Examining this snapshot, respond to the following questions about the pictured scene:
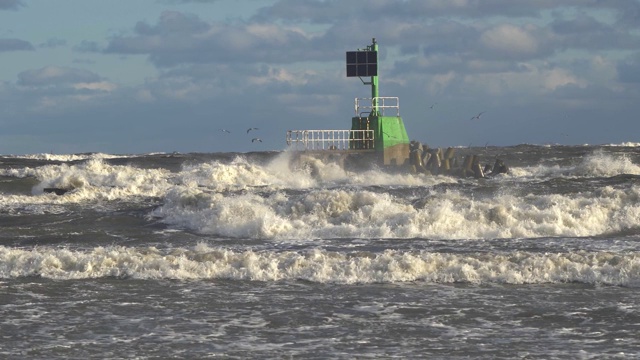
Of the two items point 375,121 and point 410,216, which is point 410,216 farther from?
point 375,121

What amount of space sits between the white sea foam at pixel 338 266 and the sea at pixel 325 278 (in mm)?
36

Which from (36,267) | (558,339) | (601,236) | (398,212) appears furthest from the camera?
(398,212)

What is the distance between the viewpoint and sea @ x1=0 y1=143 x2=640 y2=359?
1117cm

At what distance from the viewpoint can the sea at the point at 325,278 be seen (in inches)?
440

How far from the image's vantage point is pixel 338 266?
635 inches

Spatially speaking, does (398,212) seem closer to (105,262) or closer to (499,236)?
(499,236)

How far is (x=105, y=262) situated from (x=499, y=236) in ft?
30.6

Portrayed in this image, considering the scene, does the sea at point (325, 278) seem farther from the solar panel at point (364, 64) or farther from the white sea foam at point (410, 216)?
the solar panel at point (364, 64)

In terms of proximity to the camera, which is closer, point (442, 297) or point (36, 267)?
point (442, 297)

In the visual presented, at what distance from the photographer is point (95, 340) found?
1133 centimetres

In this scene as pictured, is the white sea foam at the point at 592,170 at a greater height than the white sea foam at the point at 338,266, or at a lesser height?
greater

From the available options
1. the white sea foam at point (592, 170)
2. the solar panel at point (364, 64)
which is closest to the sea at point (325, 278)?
the solar panel at point (364, 64)

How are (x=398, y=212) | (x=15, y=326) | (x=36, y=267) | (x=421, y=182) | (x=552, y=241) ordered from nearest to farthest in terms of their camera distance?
(x=15, y=326)
(x=36, y=267)
(x=552, y=241)
(x=398, y=212)
(x=421, y=182)

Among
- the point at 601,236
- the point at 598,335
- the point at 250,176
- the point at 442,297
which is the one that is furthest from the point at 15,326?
the point at 250,176
